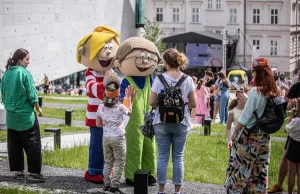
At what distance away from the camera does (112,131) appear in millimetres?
10352

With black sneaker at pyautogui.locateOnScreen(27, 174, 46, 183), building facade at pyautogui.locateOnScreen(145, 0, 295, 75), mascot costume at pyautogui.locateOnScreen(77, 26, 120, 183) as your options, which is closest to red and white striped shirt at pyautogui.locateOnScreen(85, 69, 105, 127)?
mascot costume at pyautogui.locateOnScreen(77, 26, 120, 183)

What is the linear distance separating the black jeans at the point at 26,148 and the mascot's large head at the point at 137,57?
160 centimetres

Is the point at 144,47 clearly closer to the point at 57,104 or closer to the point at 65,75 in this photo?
the point at 57,104

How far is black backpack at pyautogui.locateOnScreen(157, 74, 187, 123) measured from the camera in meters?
9.73

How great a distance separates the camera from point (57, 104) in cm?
3017

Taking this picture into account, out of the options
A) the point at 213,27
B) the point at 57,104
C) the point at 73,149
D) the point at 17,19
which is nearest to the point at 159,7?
the point at 213,27

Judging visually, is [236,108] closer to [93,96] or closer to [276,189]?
[276,189]

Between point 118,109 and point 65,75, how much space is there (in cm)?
3907

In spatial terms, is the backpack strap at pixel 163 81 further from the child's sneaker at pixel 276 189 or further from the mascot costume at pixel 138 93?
the child's sneaker at pixel 276 189

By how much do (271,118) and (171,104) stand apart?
50.7 inches

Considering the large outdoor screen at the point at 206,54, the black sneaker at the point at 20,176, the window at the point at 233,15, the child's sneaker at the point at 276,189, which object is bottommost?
the child's sneaker at the point at 276,189

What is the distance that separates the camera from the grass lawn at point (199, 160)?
12.1m

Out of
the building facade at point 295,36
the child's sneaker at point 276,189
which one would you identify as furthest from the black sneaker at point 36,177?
the building facade at point 295,36

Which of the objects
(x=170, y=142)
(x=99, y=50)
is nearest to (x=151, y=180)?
(x=170, y=142)
